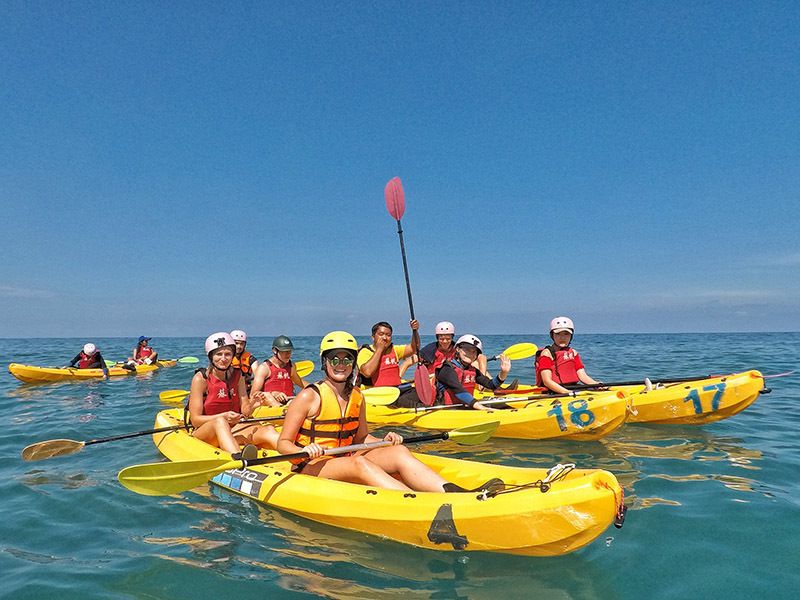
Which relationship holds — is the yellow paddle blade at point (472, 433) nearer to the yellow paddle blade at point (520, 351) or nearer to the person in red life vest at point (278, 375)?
the person in red life vest at point (278, 375)

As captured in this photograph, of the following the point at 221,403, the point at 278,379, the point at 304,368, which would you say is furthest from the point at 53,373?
the point at 221,403

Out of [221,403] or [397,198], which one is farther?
[397,198]

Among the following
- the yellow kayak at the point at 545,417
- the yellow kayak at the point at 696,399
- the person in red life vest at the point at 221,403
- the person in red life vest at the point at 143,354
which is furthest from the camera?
the person in red life vest at the point at 143,354

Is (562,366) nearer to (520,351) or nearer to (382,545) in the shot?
(520,351)

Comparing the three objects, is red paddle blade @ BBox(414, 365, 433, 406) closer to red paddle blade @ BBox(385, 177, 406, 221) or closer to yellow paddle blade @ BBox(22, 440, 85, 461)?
red paddle blade @ BBox(385, 177, 406, 221)

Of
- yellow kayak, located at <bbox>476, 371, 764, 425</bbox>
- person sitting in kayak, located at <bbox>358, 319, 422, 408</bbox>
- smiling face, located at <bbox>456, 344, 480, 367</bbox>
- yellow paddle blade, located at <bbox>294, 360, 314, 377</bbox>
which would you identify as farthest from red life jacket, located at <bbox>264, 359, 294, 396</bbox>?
yellow kayak, located at <bbox>476, 371, 764, 425</bbox>

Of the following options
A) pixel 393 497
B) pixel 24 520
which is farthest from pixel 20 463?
pixel 393 497

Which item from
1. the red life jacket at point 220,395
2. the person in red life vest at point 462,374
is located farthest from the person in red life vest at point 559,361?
the red life jacket at point 220,395

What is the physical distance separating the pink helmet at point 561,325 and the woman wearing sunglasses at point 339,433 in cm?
477

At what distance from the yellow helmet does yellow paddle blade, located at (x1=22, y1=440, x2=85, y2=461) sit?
3.64m

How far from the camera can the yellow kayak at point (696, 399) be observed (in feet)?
24.8

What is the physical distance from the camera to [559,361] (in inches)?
352

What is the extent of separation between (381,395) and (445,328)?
5.66ft

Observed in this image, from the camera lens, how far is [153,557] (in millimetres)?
4020
